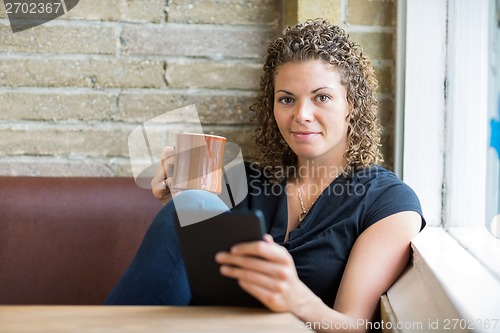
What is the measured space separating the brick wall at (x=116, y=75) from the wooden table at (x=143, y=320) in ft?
2.97

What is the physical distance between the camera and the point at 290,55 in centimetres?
143

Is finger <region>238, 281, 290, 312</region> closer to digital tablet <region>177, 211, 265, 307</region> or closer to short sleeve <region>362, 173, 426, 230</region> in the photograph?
digital tablet <region>177, 211, 265, 307</region>

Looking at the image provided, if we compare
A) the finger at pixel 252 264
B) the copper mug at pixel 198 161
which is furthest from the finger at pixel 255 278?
the copper mug at pixel 198 161

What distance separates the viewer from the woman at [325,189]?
3.95 ft

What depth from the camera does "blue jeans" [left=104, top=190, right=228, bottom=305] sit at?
1.08 meters

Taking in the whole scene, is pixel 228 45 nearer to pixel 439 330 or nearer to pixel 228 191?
pixel 228 191

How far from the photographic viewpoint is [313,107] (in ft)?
4.56

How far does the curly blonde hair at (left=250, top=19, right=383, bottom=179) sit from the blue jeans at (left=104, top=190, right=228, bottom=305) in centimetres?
46

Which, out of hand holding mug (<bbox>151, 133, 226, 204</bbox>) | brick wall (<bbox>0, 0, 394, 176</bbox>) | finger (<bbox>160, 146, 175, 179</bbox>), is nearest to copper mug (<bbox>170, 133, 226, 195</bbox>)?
hand holding mug (<bbox>151, 133, 226, 204</bbox>)

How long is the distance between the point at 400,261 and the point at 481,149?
404 millimetres

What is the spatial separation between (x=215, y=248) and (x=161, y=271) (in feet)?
0.78

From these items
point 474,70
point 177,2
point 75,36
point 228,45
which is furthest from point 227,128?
point 474,70

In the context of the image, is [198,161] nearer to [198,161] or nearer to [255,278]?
[198,161]

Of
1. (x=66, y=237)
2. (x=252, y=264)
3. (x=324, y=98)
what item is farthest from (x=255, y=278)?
Result: (x=66, y=237)
